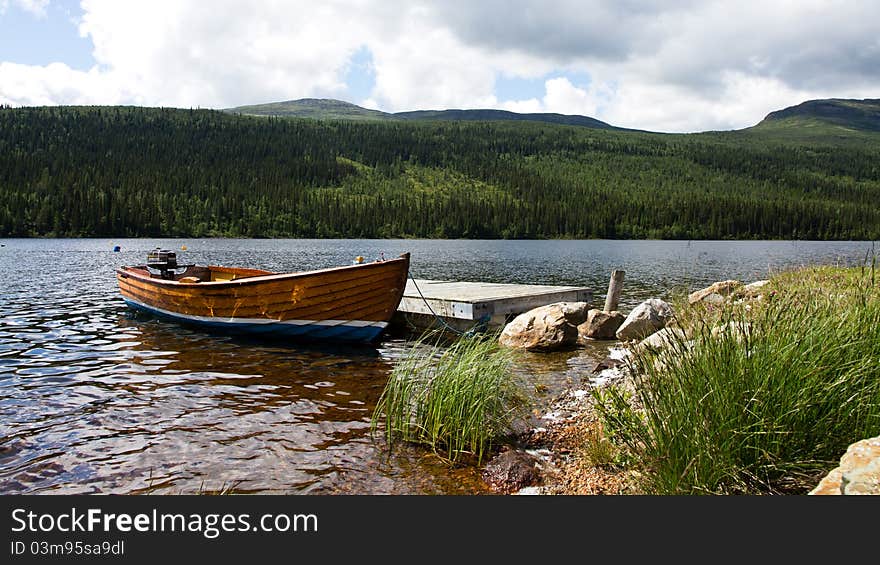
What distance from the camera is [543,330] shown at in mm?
14469

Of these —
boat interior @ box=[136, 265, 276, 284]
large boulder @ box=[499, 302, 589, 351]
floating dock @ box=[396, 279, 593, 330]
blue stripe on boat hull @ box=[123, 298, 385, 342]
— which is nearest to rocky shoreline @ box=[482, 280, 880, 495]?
large boulder @ box=[499, 302, 589, 351]

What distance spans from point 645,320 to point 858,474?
1091 centimetres

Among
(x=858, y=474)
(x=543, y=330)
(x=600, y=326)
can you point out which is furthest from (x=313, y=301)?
(x=858, y=474)

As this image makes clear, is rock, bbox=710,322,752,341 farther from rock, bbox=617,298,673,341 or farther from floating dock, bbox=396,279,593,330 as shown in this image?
floating dock, bbox=396,279,593,330

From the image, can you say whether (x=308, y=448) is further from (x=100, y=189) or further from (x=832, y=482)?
(x=100, y=189)

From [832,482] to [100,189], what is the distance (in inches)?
6200

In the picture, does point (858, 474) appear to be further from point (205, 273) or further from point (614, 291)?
point (205, 273)

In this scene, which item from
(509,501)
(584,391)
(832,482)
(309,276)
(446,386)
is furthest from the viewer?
(309,276)

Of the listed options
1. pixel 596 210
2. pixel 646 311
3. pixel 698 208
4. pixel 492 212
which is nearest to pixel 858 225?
pixel 698 208

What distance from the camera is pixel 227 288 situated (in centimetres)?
1481

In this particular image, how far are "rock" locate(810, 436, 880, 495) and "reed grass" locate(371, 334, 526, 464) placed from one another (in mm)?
3730

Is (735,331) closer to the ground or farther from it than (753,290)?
farther from it

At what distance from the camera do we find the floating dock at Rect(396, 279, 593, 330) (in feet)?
52.9

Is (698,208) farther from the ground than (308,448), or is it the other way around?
(698,208)
